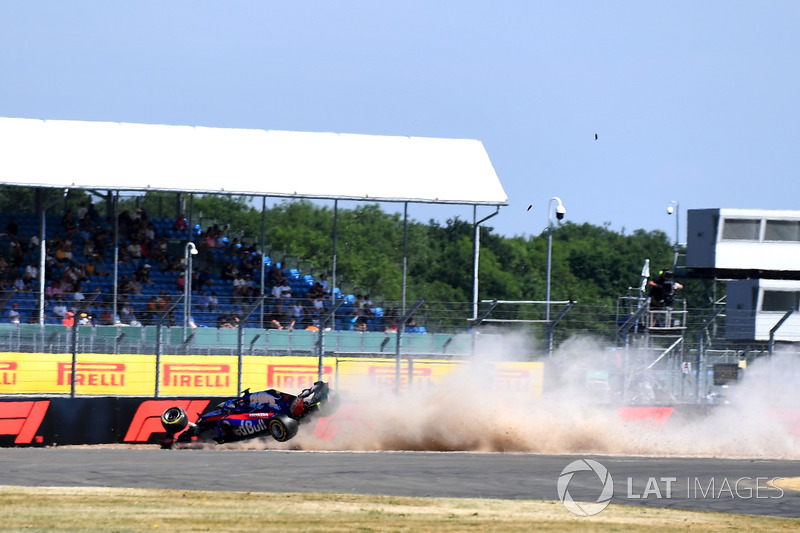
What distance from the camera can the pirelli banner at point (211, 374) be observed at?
21609 mm

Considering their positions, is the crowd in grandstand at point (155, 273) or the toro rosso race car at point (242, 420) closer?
the toro rosso race car at point (242, 420)

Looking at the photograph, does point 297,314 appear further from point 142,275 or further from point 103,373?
point 142,275

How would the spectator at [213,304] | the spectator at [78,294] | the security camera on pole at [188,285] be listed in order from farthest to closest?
the spectator at [78,294] → the spectator at [213,304] → the security camera on pole at [188,285]

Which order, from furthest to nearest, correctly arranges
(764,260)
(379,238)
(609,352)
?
(379,238)
(764,260)
(609,352)

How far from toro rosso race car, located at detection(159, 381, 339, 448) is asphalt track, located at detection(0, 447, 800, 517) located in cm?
46

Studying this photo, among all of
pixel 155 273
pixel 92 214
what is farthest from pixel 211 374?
pixel 92 214

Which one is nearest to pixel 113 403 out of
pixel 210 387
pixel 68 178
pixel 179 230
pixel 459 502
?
pixel 210 387

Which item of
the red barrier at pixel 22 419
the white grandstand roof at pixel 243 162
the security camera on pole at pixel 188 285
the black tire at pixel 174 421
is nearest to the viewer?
the red barrier at pixel 22 419

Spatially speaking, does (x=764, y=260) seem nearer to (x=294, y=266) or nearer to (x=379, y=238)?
(x=294, y=266)

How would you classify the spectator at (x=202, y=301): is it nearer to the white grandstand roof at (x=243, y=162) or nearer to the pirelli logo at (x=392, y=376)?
the white grandstand roof at (x=243, y=162)

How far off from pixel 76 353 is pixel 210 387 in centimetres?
337

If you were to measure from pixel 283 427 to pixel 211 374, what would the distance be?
3.79 metres

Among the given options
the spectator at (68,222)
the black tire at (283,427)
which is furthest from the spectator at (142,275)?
the black tire at (283,427)

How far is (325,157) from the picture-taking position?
33.8 m
